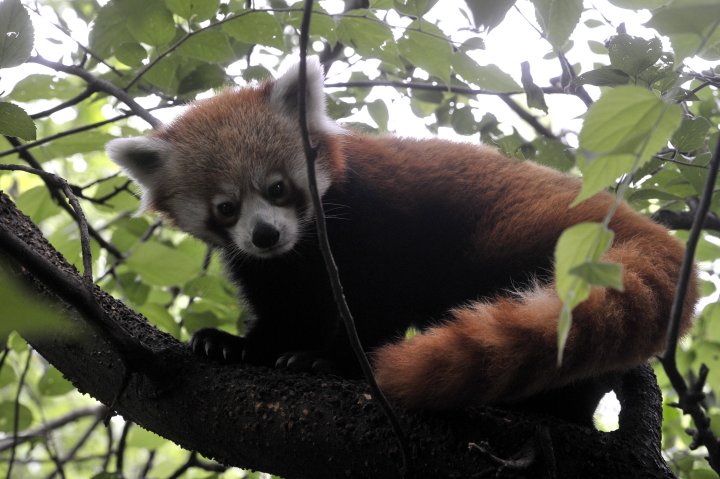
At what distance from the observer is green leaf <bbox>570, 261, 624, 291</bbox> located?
3.67ft

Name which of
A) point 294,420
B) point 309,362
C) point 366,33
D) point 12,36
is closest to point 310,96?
point 366,33

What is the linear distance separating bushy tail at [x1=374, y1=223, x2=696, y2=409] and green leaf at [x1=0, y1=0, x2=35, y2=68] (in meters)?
1.42

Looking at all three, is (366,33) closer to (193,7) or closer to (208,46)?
(193,7)

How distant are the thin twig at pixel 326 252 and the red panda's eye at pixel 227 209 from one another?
6.16 ft

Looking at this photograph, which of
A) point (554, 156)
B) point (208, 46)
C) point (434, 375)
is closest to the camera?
point (434, 375)

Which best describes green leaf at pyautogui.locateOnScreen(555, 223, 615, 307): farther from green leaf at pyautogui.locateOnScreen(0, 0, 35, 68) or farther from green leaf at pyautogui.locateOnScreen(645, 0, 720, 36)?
green leaf at pyautogui.locateOnScreen(0, 0, 35, 68)

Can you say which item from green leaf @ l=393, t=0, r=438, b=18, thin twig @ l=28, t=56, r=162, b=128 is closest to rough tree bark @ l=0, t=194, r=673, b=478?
thin twig @ l=28, t=56, r=162, b=128

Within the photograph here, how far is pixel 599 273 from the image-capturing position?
3.69 feet

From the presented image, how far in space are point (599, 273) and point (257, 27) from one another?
2136 millimetres

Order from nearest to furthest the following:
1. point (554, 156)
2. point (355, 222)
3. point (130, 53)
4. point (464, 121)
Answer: point (130, 53)
point (355, 222)
point (554, 156)
point (464, 121)

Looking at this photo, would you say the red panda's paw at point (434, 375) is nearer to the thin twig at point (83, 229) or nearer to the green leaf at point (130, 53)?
the thin twig at point (83, 229)

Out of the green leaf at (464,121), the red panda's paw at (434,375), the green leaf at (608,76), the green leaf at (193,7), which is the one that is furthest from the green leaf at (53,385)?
the green leaf at (608,76)

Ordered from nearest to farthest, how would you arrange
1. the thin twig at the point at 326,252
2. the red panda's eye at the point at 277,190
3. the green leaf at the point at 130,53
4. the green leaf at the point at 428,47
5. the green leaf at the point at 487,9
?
the thin twig at the point at 326,252 → the green leaf at the point at 487,9 → the green leaf at the point at 428,47 → the green leaf at the point at 130,53 → the red panda's eye at the point at 277,190

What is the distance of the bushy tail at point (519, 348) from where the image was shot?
1986 millimetres
